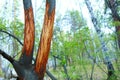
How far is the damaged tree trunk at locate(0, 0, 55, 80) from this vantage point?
4.37 m

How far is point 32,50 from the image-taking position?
447 centimetres

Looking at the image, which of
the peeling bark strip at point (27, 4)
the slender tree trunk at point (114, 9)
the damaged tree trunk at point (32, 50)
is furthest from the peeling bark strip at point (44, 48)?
the slender tree trunk at point (114, 9)

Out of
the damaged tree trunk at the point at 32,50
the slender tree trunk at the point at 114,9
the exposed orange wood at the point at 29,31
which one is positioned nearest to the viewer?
the damaged tree trunk at the point at 32,50

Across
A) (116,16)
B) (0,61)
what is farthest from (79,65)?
(0,61)

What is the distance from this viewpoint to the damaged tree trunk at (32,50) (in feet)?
14.3

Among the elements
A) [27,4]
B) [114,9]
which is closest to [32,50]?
[27,4]

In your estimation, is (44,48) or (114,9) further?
(114,9)

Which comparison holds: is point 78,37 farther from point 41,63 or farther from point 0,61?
point 0,61

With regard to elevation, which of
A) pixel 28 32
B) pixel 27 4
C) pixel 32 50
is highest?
pixel 27 4

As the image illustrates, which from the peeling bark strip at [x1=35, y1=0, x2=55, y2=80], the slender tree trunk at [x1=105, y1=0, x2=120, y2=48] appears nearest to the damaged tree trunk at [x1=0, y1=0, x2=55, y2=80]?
the peeling bark strip at [x1=35, y1=0, x2=55, y2=80]

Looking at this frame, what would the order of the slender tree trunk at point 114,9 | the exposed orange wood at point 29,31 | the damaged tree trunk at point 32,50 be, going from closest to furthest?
1. the damaged tree trunk at point 32,50
2. the exposed orange wood at point 29,31
3. the slender tree trunk at point 114,9

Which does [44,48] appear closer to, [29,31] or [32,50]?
[32,50]

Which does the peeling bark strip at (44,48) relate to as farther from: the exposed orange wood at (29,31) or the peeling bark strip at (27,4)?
the peeling bark strip at (27,4)

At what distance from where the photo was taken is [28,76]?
14.1 ft
